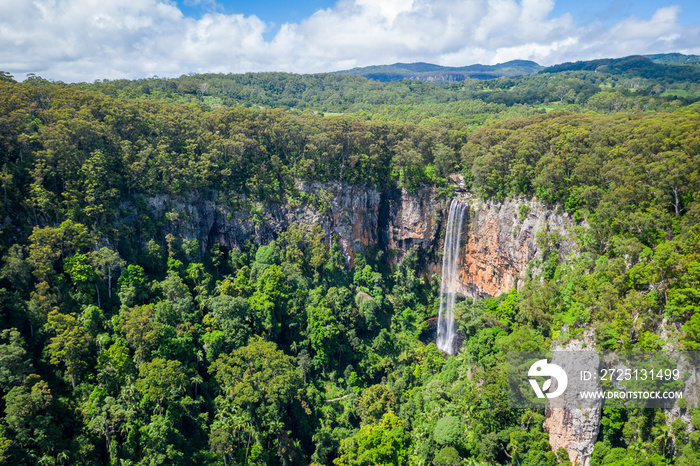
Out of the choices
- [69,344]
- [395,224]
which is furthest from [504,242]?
[69,344]

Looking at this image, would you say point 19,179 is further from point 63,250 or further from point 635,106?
point 635,106

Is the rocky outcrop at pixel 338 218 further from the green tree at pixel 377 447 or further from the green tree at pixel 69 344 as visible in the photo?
the green tree at pixel 377 447

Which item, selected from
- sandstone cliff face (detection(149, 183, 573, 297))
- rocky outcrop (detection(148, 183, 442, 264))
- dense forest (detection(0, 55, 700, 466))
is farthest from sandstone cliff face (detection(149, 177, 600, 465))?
dense forest (detection(0, 55, 700, 466))

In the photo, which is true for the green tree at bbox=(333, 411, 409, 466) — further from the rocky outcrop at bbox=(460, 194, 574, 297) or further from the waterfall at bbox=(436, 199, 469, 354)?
the rocky outcrop at bbox=(460, 194, 574, 297)
